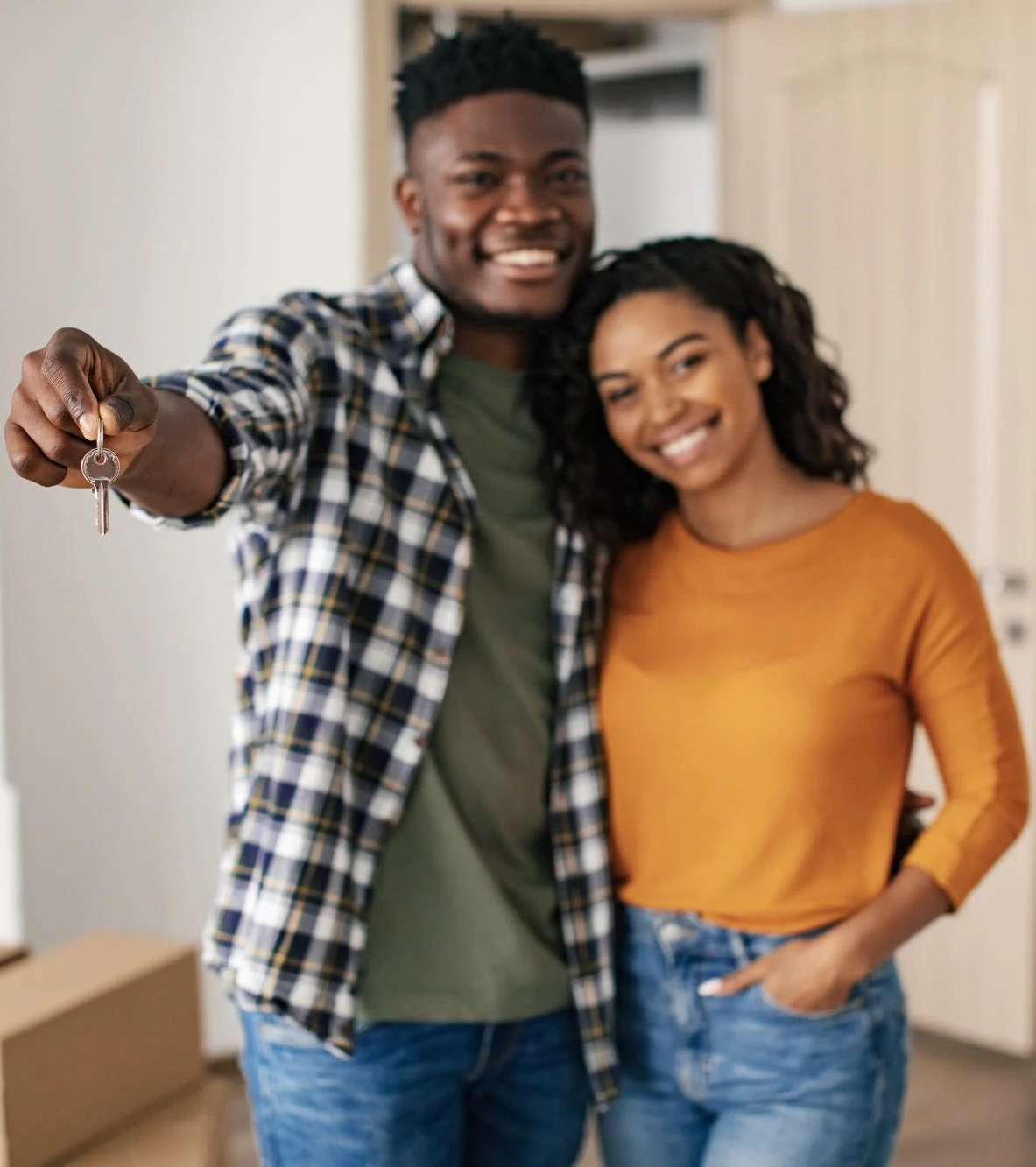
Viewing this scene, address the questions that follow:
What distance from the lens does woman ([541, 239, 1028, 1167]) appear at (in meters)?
1.31

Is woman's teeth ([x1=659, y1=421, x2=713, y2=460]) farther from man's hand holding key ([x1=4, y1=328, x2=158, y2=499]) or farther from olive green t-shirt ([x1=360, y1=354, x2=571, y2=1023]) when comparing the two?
man's hand holding key ([x1=4, y1=328, x2=158, y2=499])

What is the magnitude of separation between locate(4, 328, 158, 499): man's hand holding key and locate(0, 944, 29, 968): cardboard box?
0.96m

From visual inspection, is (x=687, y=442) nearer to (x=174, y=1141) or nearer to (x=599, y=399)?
(x=599, y=399)

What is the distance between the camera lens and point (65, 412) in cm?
83

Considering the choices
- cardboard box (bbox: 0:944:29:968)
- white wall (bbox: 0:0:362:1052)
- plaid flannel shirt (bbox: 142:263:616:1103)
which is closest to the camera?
plaid flannel shirt (bbox: 142:263:616:1103)

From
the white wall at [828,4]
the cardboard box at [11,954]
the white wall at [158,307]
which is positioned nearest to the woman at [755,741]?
the cardboard box at [11,954]

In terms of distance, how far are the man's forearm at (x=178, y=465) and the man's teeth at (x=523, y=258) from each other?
17.2 inches

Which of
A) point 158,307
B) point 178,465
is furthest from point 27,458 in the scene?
point 158,307

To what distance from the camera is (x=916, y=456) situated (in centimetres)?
289

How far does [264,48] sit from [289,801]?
6.04ft

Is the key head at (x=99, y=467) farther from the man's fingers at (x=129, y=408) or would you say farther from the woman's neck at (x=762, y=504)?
the woman's neck at (x=762, y=504)

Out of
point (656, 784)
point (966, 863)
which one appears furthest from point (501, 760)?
point (966, 863)

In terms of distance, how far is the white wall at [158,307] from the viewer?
2.44 m

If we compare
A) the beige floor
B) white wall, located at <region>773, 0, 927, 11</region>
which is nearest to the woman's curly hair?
the beige floor
